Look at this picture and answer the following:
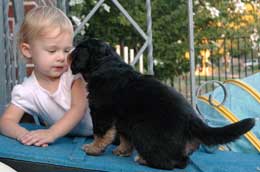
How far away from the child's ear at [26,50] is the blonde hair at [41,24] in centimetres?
3

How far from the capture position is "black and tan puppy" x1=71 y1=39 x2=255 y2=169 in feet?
6.08

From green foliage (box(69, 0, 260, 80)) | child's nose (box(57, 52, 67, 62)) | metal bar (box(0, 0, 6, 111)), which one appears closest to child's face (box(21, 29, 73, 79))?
child's nose (box(57, 52, 67, 62))

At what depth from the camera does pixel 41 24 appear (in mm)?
2385

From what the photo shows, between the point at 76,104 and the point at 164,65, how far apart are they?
5.14 metres

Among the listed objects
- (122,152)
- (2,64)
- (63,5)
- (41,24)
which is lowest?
(122,152)

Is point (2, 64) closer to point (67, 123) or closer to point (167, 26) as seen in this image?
point (67, 123)

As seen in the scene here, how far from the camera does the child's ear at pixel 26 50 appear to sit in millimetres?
2484

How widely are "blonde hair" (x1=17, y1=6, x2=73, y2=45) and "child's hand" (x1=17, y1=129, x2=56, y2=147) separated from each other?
0.49 meters

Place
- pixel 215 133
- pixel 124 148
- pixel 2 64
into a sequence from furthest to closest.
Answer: pixel 2 64, pixel 124 148, pixel 215 133

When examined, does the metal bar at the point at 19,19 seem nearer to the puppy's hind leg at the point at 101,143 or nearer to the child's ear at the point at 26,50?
the child's ear at the point at 26,50

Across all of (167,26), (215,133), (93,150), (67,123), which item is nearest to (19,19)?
(67,123)

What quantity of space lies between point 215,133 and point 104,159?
1.62 ft

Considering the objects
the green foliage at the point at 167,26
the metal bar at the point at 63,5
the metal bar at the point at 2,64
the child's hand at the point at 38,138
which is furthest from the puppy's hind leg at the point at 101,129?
the green foliage at the point at 167,26

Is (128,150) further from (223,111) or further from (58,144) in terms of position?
(223,111)
